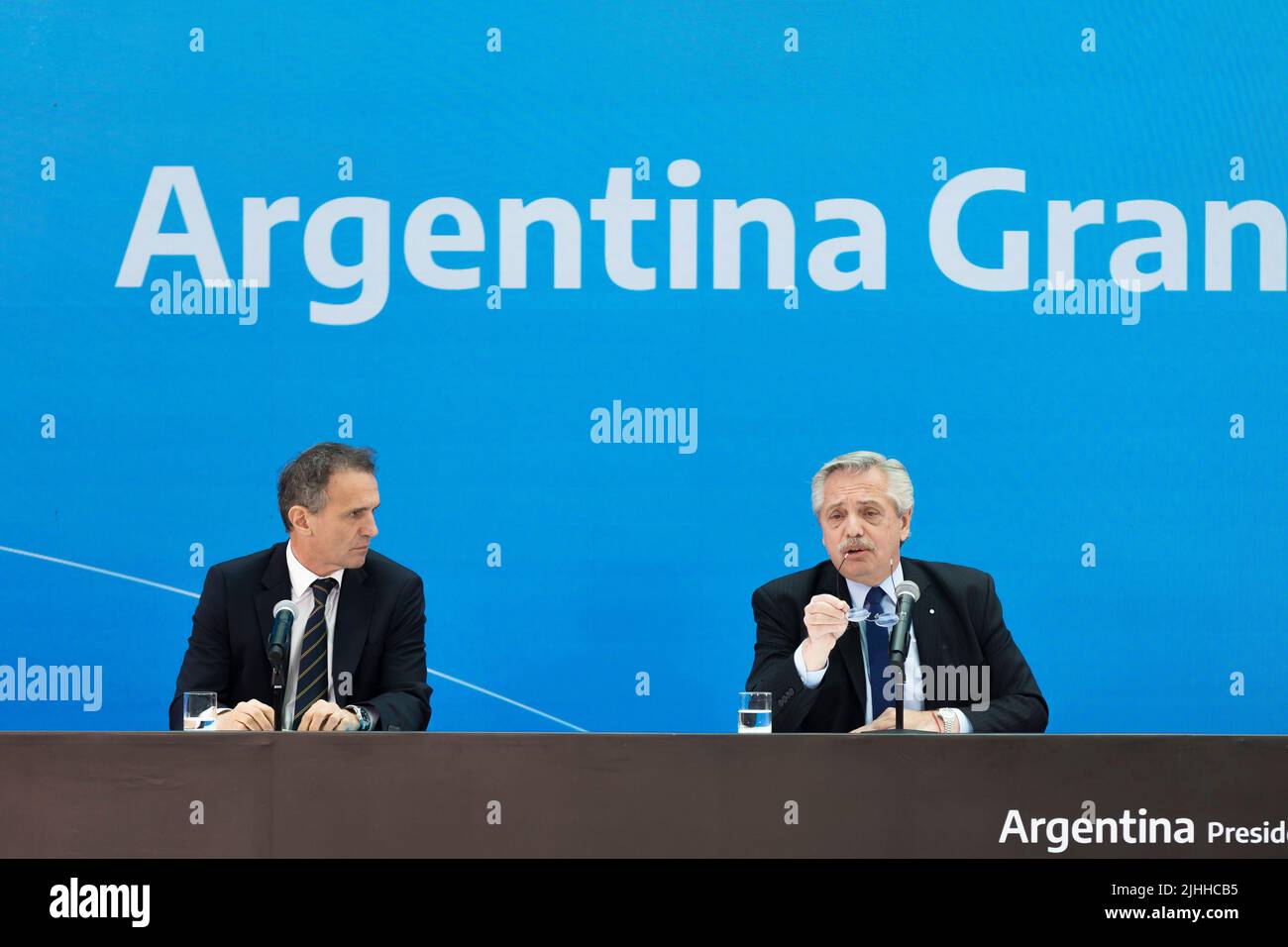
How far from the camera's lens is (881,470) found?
130 inches

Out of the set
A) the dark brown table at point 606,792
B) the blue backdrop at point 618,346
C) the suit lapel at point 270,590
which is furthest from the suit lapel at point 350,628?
the dark brown table at point 606,792

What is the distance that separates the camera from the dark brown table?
93.7 inches

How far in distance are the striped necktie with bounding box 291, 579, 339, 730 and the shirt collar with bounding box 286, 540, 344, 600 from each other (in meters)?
0.01

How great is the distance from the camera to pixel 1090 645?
3730mm

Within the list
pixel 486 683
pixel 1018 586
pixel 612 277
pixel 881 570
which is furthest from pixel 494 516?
pixel 1018 586

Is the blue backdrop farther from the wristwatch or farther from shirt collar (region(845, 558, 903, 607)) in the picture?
the wristwatch

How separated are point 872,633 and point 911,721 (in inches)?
12.6

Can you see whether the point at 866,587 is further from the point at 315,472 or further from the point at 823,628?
the point at 315,472

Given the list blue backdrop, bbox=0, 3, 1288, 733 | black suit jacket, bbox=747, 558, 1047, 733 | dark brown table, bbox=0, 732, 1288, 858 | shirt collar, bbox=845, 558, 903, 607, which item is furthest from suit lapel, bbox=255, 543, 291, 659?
shirt collar, bbox=845, 558, 903, 607

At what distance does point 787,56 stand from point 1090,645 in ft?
6.11
